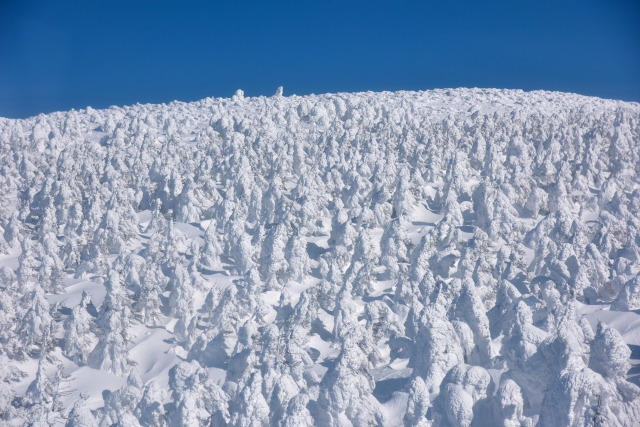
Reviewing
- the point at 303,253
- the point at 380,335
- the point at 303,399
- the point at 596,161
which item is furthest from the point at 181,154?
the point at 303,399

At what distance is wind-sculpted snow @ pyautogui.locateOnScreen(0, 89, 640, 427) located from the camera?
55.1 ft

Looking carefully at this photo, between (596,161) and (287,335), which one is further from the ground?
(596,161)

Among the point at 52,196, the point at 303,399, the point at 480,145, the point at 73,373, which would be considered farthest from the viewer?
the point at 480,145

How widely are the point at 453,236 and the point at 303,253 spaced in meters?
10.2

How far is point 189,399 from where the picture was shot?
58.4 ft

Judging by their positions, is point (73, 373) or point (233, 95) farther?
point (233, 95)

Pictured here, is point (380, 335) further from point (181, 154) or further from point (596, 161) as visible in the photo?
point (181, 154)

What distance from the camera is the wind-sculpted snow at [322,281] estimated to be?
16.8 meters

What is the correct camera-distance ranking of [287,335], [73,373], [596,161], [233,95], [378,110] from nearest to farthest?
[287,335]
[73,373]
[596,161]
[378,110]
[233,95]

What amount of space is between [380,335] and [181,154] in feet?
129

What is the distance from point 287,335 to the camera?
22.6 metres

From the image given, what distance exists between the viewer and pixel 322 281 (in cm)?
3031

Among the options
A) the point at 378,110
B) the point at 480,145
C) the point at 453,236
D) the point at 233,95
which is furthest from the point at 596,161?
the point at 233,95

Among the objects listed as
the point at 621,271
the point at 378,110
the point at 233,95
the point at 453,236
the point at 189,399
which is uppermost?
the point at 233,95
